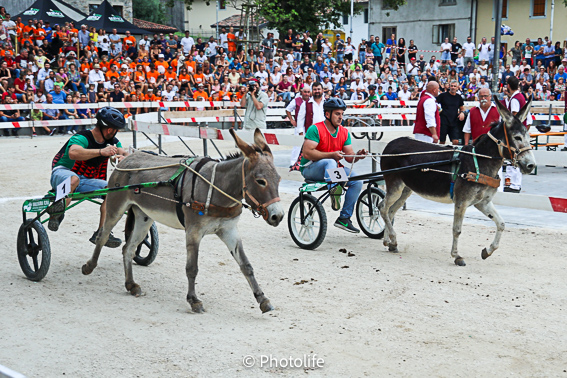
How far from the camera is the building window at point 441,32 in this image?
178 ft

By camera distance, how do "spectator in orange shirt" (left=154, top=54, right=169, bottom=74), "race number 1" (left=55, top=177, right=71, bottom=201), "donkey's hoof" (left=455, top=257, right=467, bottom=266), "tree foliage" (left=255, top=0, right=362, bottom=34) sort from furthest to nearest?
"tree foliage" (left=255, top=0, right=362, bottom=34)
"spectator in orange shirt" (left=154, top=54, right=169, bottom=74)
"donkey's hoof" (left=455, top=257, right=467, bottom=266)
"race number 1" (left=55, top=177, right=71, bottom=201)

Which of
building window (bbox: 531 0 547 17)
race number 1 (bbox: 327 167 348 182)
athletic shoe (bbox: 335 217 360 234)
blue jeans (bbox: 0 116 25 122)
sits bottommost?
athletic shoe (bbox: 335 217 360 234)

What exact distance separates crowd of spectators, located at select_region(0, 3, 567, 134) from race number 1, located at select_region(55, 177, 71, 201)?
14.5m

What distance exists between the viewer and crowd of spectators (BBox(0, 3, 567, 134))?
973 inches

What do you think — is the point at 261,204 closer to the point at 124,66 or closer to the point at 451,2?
the point at 124,66

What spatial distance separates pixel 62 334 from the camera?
5871 mm

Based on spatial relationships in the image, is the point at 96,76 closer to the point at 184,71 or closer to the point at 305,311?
the point at 184,71

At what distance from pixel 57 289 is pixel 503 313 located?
455cm

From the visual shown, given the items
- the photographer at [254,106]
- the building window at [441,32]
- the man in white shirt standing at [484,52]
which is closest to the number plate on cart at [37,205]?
the photographer at [254,106]

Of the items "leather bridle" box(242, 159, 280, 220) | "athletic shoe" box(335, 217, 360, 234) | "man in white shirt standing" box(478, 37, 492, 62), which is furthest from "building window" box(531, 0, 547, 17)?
"leather bridle" box(242, 159, 280, 220)

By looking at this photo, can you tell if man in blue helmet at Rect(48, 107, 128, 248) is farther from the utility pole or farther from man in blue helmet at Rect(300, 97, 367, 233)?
the utility pole

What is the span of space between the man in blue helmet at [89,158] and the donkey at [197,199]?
0.36 m

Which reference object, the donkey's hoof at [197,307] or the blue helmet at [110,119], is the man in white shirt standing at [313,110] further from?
the donkey's hoof at [197,307]

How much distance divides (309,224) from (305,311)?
2849mm
